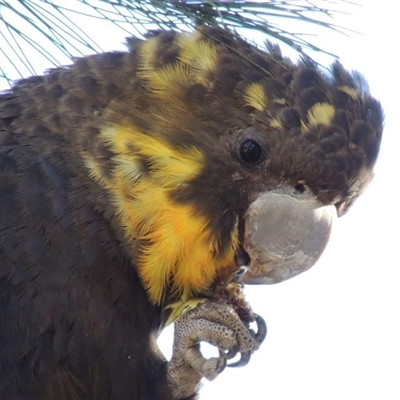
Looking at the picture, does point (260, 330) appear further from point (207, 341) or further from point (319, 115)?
point (319, 115)

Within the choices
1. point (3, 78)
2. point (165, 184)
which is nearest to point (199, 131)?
point (165, 184)

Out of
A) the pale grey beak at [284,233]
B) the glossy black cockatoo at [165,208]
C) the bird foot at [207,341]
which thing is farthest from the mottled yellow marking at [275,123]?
the bird foot at [207,341]

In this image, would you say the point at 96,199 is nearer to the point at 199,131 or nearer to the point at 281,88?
the point at 199,131

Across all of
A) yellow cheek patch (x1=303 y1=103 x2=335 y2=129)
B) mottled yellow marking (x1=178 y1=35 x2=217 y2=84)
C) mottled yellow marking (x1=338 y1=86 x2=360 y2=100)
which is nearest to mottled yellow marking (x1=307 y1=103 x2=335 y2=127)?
yellow cheek patch (x1=303 y1=103 x2=335 y2=129)

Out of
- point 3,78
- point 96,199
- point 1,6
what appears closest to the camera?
point 1,6

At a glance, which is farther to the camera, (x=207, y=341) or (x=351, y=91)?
(x=351, y=91)

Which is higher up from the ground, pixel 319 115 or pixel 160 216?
pixel 319 115

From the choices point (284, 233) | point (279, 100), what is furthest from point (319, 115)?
point (284, 233)

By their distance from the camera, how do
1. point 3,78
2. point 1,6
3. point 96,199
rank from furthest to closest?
point 96,199
point 3,78
point 1,6
